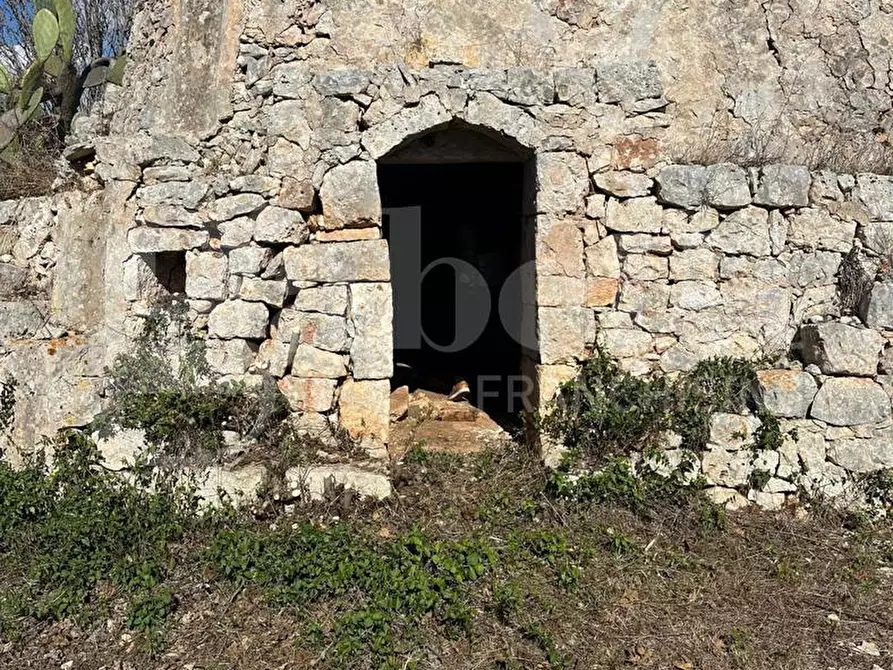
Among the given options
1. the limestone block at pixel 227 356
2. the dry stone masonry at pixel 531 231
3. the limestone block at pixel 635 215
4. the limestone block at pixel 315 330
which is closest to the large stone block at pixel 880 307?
the dry stone masonry at pixel 531 231

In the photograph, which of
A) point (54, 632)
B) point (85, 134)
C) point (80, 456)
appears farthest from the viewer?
point (85, 134)

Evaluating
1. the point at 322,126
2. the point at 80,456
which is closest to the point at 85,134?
the point at 322,126

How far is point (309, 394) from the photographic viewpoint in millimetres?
5273

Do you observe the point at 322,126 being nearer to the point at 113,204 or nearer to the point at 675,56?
the point at 113,204

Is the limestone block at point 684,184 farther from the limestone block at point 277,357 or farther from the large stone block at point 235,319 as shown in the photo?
the large stone block at point 235,319

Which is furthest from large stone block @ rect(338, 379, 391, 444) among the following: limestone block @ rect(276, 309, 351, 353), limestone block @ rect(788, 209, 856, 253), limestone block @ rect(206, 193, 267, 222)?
limestone block @ rect(788, 209, 856, 253)

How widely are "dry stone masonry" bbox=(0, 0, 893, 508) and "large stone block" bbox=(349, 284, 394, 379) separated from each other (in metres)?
0.02

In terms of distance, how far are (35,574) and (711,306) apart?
4763mm

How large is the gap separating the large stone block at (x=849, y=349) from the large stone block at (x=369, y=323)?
3.07m

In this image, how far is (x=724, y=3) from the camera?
225 inches

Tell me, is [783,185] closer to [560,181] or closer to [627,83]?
[627,83]

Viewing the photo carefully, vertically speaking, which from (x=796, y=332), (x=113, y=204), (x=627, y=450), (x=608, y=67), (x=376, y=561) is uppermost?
(x=608, y=67)

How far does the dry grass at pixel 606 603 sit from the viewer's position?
3.74 m

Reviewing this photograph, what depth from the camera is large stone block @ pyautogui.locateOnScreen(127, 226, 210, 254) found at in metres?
5.23
